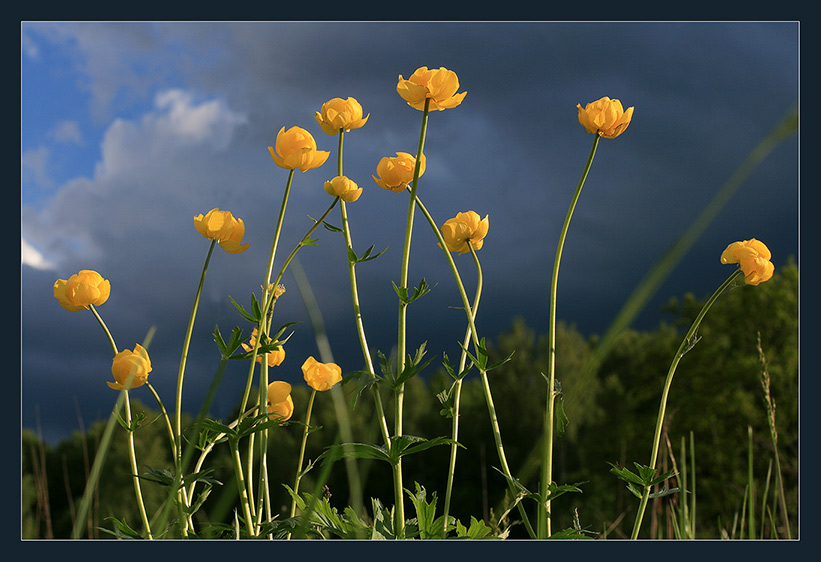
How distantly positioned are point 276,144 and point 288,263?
1.15 feet

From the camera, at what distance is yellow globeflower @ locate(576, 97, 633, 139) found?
68.7 inches

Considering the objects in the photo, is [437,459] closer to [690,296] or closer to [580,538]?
[690,296]

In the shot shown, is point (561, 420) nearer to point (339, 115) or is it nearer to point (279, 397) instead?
point (279, 397)

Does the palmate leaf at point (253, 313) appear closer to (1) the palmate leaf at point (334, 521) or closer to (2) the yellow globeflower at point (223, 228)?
(2) the yellow globeflower at point (223, 228)

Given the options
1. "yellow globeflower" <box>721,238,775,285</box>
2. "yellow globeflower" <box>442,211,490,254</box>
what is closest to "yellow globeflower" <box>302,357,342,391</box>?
"yellow globeflower" <box>442,211,490,254</box>

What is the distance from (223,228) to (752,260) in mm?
1393

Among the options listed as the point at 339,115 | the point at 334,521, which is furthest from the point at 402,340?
the point at 339,115

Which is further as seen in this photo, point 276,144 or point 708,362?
point 708,362

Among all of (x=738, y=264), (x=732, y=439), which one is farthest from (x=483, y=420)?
(x=738, y=264)

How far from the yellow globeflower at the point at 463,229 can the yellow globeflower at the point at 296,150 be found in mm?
407

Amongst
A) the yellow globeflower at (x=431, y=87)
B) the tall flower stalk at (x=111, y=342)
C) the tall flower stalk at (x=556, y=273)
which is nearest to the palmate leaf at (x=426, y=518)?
the tall flower stalk at (x=556, y=273)

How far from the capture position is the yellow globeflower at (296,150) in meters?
1.73

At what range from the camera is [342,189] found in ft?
5.63

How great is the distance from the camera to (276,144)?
69.2 inches
